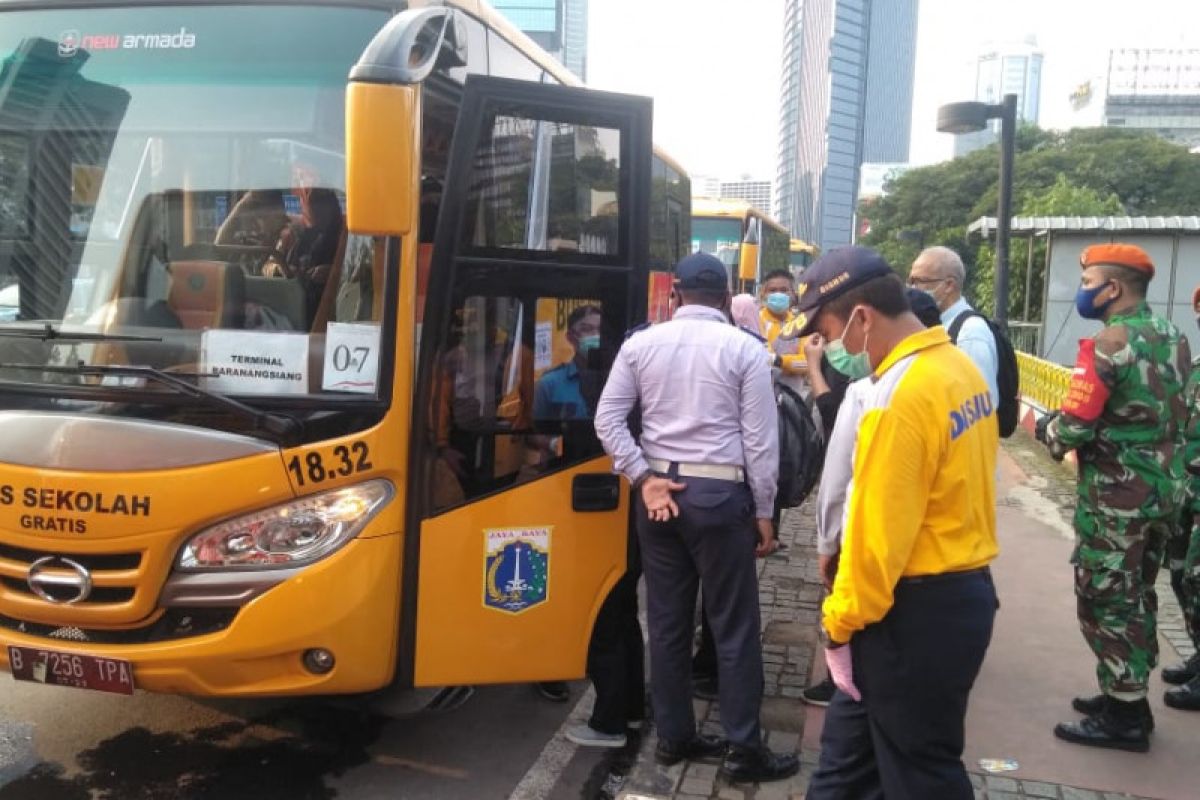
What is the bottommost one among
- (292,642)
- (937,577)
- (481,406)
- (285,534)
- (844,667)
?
(292,642)

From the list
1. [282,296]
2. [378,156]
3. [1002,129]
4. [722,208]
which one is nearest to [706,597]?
[282,296]

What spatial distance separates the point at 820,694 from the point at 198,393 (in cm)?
290

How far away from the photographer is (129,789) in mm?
3629

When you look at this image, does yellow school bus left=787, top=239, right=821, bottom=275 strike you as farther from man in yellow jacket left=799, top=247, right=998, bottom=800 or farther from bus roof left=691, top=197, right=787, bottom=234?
man in yellow jacket left=799, top=247, right=998, bottom=800

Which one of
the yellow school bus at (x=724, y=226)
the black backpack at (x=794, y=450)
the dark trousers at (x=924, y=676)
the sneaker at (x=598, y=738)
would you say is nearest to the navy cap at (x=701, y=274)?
the black backpack at (x=794, y=450)

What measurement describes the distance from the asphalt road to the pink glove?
4.93 feet

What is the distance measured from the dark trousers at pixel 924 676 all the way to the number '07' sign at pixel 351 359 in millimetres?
1736

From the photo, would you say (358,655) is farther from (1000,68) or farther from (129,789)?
(1000,68)

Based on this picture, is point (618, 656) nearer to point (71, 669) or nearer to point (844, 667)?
point (844, 667)

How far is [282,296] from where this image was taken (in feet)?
10.9

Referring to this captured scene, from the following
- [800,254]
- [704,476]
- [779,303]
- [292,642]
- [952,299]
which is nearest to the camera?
[292,642]

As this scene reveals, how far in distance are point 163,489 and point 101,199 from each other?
3.63 ft

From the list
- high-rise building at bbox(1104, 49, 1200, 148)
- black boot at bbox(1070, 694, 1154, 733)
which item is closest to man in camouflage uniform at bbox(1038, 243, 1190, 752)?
black boot at bbox(1070, 694, 1154, 733)

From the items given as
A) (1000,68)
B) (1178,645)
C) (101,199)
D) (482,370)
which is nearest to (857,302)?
(482,370)
